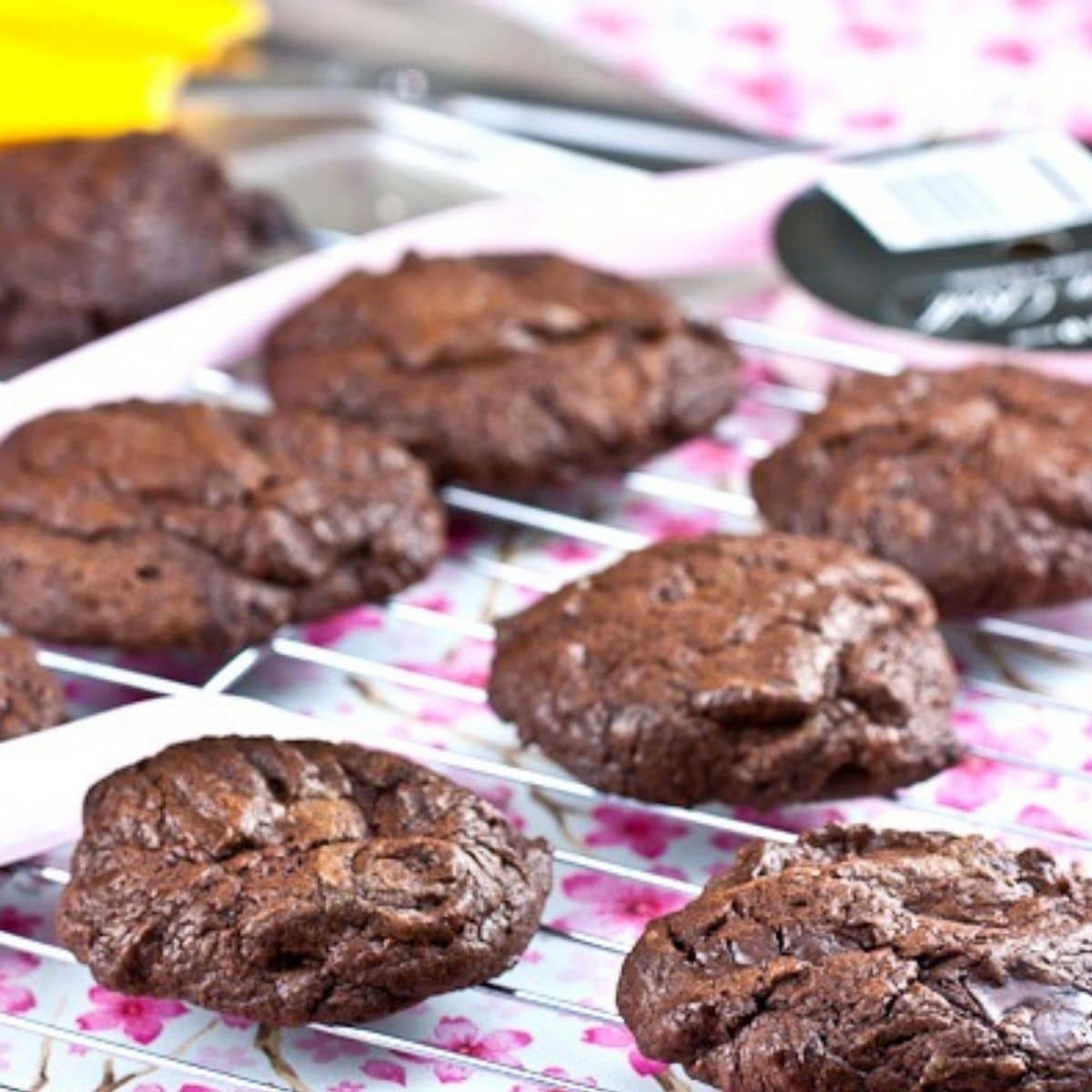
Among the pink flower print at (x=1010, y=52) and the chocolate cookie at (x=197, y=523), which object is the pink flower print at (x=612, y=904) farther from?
the pink flower print at (x=1010, y=52)

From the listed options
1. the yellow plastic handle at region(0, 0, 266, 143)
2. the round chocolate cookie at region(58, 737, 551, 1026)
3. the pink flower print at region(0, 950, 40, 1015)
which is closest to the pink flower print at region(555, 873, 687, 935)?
the round chocolate cookie at region(58, 737, 551, 1026)

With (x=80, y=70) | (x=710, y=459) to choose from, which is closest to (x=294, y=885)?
(x=710, y=459)

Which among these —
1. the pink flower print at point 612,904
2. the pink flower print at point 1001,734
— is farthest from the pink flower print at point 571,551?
the pink flower print at point 612,904

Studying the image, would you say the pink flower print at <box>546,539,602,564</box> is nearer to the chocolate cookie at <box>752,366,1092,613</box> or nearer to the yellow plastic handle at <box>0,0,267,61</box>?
the chocolate cookie at <box>752,366,1092,613</box>

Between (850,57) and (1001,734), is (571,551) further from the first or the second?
(850,57)

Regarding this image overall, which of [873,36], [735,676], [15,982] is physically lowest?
[15,982]

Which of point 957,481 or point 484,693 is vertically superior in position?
point 957,481
